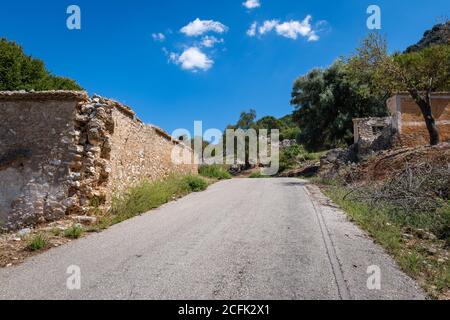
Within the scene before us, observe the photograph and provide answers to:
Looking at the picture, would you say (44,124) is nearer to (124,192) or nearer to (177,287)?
(124,192)

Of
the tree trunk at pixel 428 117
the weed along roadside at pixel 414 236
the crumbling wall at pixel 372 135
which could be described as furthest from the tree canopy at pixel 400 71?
the weed along roadside at pixel 414 236

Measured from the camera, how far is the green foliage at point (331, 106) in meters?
28.1

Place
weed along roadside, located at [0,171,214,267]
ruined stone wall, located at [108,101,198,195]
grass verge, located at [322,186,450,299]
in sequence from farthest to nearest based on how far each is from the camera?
1. ruined stone wall, located at [108,101,198,195]
2. weed along roadside, located at [0,171,214,267]
3. grass verge, located at [322,186,450,299]

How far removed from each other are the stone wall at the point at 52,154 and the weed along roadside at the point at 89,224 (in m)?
0.42

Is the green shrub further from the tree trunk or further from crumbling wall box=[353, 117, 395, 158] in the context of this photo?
the tree trunk

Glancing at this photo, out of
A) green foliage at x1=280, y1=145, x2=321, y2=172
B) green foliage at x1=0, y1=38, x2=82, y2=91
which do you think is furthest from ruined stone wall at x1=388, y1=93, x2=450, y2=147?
green foliage at x1=0, y1=38, x2=82, y2=91

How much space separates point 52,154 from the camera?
27.6 ft

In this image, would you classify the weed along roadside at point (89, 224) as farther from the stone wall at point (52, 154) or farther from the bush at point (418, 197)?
the bush at point (418, 197)

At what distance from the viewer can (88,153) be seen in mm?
8609

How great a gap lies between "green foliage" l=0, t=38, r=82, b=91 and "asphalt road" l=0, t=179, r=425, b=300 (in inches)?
718

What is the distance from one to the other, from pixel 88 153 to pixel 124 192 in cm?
178

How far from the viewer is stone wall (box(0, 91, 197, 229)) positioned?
8273 mm
